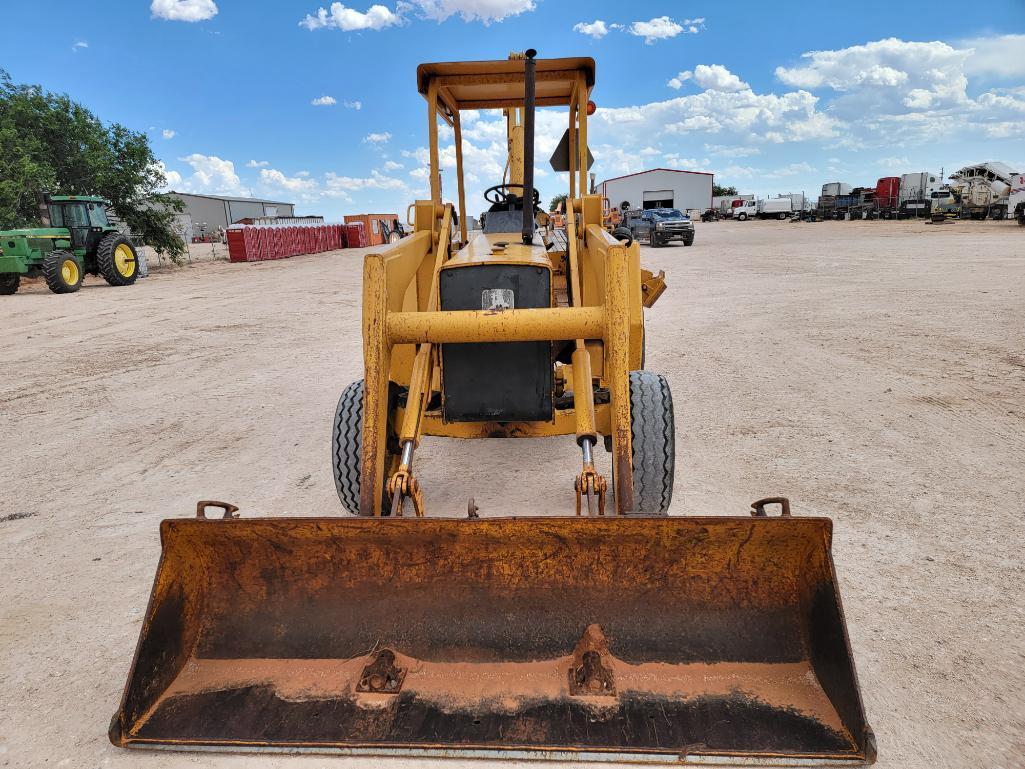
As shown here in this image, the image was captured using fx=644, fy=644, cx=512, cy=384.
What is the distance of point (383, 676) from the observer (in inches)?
87.7

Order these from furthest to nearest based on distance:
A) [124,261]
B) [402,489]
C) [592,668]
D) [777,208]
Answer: [777,208] → [124,261] → [402,489] → [592,668]

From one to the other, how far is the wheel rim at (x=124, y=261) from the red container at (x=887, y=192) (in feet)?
147

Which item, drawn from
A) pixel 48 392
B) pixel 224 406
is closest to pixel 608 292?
pixel 224 406

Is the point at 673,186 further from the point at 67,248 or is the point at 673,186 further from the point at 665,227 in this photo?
the point at 67,248

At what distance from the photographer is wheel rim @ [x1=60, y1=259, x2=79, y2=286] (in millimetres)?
15844

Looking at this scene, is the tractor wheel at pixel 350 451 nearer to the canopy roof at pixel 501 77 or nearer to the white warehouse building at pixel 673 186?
the canopy roof at pixel 501 77

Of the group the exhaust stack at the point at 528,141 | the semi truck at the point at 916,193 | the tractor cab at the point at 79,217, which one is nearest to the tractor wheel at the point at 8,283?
the tractor cab at the point at 79,217

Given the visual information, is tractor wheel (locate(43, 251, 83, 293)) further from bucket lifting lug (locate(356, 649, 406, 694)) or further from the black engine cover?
bucket lifting lug (locate(356, 649, 406, 694))

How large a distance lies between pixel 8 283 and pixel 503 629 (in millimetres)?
18970

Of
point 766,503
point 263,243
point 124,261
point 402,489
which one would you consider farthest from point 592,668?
point 263,243

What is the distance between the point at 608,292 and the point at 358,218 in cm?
4522

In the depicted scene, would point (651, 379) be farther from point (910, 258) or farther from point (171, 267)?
point (171, 267)

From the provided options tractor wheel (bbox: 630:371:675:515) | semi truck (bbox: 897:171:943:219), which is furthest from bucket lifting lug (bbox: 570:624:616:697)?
semi truck (bbox: 897:171:943:219)

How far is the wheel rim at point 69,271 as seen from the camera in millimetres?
15844
